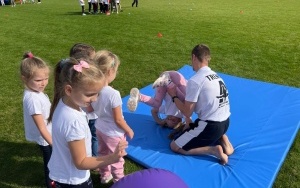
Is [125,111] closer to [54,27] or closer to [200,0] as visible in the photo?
[54,27]

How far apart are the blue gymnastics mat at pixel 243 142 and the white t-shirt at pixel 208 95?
66 centimetres

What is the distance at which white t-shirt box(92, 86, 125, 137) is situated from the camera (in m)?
3.17

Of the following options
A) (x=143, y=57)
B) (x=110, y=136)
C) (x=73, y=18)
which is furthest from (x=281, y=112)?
(x=73, y=18)

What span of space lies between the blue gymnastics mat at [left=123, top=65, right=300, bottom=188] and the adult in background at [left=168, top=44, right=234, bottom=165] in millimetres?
141

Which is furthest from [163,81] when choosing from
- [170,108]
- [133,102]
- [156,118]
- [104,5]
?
[104,5]

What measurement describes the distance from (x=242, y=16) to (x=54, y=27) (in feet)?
32.7

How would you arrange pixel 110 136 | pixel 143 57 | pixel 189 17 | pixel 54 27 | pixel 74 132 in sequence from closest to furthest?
pixel 74 132 < pixel 110 136 < pixel 143 57 < pixel 54 27 < pixel 189 17

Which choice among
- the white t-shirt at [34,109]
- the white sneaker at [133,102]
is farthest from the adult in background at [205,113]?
the white t-shirt at [34,109]

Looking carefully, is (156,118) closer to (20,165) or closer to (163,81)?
(163,81)

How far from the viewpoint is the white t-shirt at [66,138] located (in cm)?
217

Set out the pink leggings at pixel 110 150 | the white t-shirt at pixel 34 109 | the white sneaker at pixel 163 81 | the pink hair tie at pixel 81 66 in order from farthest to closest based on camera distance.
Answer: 1. the white sneaker at pixel 163 81
2. the pink leggings at pixel 110 150
3. the white t-shirt at pixel 34 109
4. the pink hair tie at pixel 81 66

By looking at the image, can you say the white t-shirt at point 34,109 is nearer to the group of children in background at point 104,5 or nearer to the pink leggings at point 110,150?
the pink leggings at point 110,150

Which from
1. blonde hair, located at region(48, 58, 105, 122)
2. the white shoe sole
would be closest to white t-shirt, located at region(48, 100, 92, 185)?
blonde hair, located at region(48, 58, 105, 122)

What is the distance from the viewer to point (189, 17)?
52.4ft
